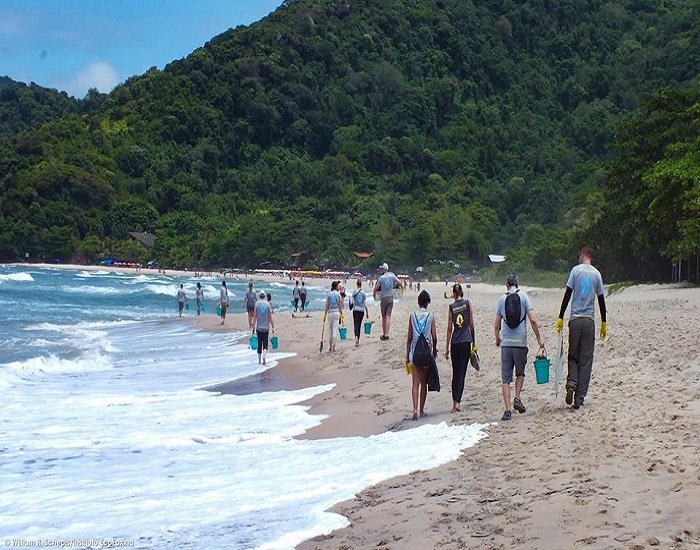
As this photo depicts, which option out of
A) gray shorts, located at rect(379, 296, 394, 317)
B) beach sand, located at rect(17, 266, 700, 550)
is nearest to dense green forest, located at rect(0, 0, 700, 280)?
gray shorts, located at rect(379, 296, 394, 317)

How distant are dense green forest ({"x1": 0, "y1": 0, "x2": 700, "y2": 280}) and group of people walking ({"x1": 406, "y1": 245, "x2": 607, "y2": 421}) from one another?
5670cm

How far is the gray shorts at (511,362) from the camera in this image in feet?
27.5

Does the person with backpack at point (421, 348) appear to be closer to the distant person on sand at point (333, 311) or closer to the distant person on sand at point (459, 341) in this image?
the distant person on sand at point (459, 341)

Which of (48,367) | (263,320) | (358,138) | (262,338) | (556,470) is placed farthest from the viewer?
(358,138)

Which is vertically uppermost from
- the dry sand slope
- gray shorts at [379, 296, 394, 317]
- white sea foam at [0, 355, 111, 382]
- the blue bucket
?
gray shorts at [379, 296, 394, 317]

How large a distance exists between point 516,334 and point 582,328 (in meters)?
0.69

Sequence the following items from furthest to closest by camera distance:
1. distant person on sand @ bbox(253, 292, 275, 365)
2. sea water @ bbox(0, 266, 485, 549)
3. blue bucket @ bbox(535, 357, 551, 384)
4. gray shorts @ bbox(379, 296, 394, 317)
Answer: gray shorts @ bbox(379, 296, 394, 317) → distant person on sand @ bbox(253, 292, 275, 365) → blue bucket @ bbox(535, 357, 551, 384) → sea water @ bbox(0, 266, 485, 549)

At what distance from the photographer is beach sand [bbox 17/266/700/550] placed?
4.80 meters

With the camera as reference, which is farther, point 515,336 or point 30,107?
point 30,107

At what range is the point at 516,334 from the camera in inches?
333

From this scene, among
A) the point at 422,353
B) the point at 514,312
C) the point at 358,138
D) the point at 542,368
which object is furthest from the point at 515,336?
the point at 358,138

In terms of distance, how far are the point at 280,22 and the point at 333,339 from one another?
157415mm

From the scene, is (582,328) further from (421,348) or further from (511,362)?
(421,348)

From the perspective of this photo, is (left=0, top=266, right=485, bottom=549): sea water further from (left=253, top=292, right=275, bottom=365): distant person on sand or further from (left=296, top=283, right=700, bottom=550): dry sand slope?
(left=253, top=292, right=275, bottom=365): distant person on sand
